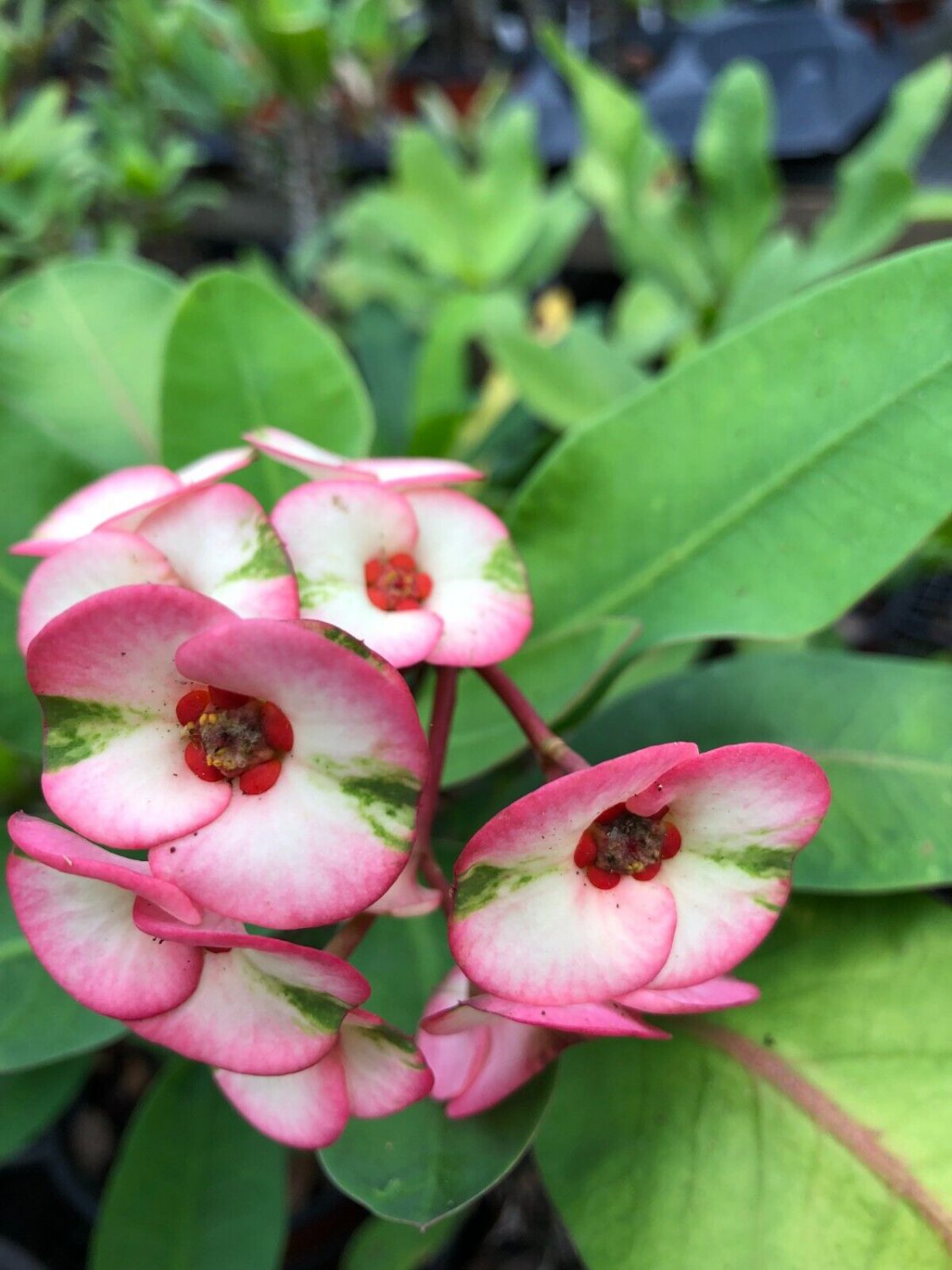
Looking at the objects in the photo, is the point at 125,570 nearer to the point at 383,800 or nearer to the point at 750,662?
the point at 383,800

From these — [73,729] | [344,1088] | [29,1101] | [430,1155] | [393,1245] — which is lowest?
[393,1245]

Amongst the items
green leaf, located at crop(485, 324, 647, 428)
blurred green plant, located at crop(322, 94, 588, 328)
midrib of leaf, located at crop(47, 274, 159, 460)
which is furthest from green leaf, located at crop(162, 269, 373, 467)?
blurred green plant, located at crop(322, 94, 588, 328)

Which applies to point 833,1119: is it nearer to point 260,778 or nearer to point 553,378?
point 260,778

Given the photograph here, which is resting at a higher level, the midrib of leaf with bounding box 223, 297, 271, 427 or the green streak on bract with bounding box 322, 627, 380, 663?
the midrib of leaf with bounding box 223, 297, 271, 427

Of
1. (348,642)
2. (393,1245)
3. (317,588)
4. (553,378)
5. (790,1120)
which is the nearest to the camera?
(348,642)

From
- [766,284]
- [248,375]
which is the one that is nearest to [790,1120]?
[248,375]

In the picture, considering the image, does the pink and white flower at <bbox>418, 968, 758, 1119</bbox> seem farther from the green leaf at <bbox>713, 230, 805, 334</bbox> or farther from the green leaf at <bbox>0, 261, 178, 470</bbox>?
the green leaf at <bbox>713, 230, 805, 334</bbox>

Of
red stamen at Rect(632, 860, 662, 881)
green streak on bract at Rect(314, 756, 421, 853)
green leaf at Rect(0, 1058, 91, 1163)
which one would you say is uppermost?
green streak on bract at Rect(314, 756, 421, 853)
